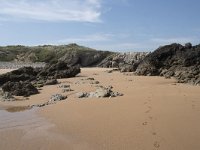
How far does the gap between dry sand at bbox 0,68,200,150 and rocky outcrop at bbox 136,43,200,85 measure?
889 centimetres

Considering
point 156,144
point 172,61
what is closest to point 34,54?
point 172,61

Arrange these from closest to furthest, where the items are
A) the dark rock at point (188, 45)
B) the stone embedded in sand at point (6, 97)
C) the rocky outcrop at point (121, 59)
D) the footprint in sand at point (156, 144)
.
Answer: the footprint in sand at point (156, 144) → the stone embedded in sand at point (6, 97) → the dark rock at point (188, 45) → the rocky outcrop at point (121, 59)

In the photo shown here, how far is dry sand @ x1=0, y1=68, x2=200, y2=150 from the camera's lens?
7.96 m

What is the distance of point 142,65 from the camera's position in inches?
1061

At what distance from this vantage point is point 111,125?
9.55m

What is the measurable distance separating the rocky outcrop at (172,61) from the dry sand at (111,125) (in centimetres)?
889

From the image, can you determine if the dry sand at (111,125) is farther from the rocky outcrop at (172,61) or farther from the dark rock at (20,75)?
the dark rock at (20,75)

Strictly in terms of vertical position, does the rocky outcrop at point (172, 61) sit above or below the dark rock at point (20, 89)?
above

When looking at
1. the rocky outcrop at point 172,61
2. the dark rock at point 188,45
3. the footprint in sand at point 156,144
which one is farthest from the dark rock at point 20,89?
the dark rock at point 188,45

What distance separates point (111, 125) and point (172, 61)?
16.3 metres

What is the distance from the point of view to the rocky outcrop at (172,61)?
22.9 meters

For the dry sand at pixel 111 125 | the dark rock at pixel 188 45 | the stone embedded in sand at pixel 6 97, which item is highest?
the dark rock at pixel 188 45

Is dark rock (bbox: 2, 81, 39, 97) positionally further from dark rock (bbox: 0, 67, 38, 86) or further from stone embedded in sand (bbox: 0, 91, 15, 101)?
dark rock (bbox: 0, 67, 38, 86)

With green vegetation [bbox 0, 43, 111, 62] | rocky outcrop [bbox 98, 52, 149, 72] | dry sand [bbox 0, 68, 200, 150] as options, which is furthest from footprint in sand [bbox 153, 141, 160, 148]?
green vegetation [bbox 0, 43, 111, 62]
